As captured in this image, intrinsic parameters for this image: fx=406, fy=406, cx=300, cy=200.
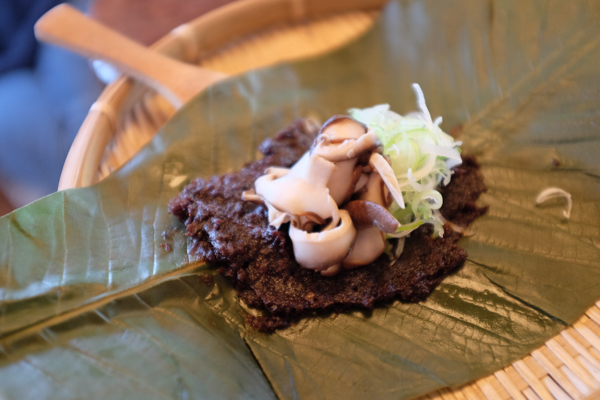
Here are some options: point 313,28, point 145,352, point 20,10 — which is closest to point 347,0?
point 313,28

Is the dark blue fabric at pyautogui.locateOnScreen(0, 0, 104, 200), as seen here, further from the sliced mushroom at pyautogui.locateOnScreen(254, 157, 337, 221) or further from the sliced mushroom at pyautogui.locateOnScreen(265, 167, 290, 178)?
the sliced mushroom at pyautogui.locateOnScreen(254, 157, 337, 221)

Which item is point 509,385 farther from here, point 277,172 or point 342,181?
point 277,172

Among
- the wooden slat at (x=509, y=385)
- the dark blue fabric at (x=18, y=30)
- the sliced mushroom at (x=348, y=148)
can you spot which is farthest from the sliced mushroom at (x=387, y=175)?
the dark blue fabric at (x=18, y=30)

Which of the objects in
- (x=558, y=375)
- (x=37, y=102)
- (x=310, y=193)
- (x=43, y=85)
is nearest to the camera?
(x=558, y=375)

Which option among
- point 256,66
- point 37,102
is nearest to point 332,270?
point 256,66

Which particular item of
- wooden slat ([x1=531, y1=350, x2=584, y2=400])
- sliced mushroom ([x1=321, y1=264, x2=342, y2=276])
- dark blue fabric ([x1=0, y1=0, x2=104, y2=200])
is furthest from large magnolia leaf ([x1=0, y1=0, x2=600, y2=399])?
dark blue fabric ([x1=0, y1=0, x2=104, y2=200])

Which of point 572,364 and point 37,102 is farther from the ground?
point 37,102

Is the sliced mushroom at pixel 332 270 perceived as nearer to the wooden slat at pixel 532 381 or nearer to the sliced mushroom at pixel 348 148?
the sliced mushroom at pixel 348 148
